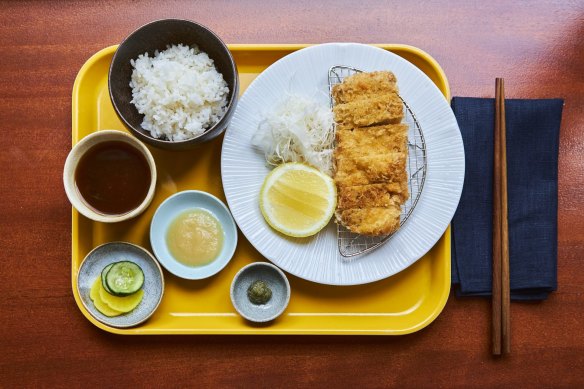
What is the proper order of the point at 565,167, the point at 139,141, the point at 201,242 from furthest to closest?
the point at 565,167 → the point at 201,242 → the point at 139,141

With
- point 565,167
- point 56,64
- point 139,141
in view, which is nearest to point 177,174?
point 139,141

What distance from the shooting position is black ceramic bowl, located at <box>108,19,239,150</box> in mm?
2490

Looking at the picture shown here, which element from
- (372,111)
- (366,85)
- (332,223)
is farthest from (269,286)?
(366,85)

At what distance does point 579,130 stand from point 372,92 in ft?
4.15

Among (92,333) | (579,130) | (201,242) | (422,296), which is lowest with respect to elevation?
(92,333)

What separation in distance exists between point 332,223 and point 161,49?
4.25 ft

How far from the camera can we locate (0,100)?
114 inches

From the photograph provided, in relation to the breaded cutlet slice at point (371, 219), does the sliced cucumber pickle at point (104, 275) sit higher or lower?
lower

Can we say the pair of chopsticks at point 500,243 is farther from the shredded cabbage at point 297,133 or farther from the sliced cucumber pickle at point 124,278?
the sliced cucumber pickle at point 124,278

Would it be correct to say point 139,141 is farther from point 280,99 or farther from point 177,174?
point 280,99

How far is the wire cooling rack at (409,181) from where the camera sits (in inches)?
108

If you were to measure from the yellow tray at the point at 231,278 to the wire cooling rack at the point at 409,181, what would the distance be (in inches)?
9.3

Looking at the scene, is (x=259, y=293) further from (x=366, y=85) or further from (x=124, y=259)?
(x=366, y=85)

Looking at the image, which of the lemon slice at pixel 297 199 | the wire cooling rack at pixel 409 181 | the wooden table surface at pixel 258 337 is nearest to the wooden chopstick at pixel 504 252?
the wooden table surface at pixel 258 337
